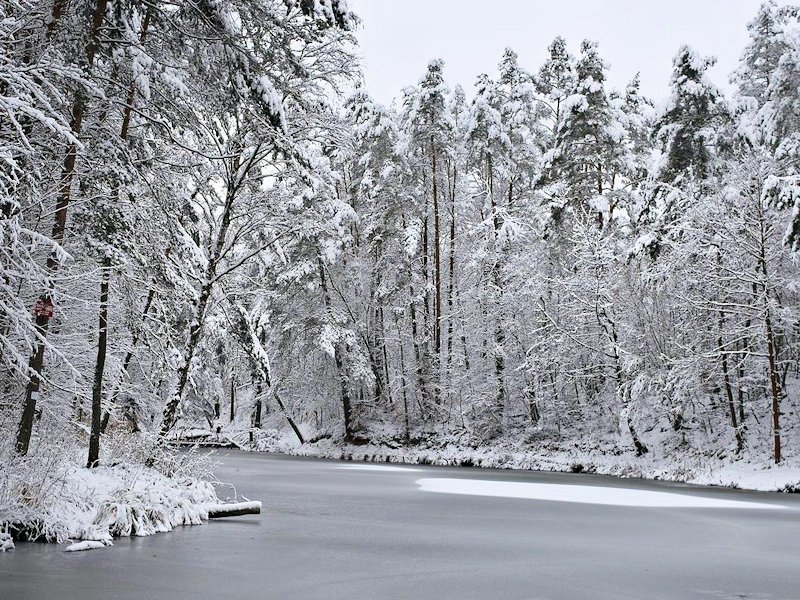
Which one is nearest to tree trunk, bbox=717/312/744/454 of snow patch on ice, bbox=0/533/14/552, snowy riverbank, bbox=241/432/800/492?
snowy riverbank, bbox=241/432/800/492

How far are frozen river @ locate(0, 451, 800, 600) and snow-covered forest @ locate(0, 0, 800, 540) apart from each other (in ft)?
7.02

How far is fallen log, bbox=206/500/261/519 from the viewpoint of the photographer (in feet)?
39.9

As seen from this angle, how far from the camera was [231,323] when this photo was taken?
50.9 ft

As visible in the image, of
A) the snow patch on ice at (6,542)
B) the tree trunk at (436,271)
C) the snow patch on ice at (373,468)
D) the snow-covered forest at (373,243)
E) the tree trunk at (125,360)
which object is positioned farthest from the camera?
the tree trunk at (436,271)

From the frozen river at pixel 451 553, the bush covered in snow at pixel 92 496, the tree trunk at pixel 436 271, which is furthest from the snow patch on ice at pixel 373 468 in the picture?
the bush covered in snow at pixel 92 496

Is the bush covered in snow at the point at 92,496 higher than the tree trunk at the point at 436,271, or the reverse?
the tree trunk at the point at 436,271

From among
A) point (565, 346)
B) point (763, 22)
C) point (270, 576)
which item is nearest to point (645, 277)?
point (565, 346)

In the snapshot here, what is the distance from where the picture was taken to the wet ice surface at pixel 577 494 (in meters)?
15.5

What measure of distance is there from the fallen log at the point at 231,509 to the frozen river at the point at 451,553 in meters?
0.15

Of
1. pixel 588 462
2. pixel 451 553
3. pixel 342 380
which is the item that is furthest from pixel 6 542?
pixel 342 380

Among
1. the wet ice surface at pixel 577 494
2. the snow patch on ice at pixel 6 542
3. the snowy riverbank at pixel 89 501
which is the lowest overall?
the wet ice surface at pixel 577 494

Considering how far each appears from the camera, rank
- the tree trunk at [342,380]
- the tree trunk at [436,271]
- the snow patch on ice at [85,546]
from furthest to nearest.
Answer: the tree trunk at [342,380], the tree trunk at [436,271], the snow patch on ice at [85,546]

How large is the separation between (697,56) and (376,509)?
17998mm

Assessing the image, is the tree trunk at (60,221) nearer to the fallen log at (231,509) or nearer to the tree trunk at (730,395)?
the fallen log at (231,509)
